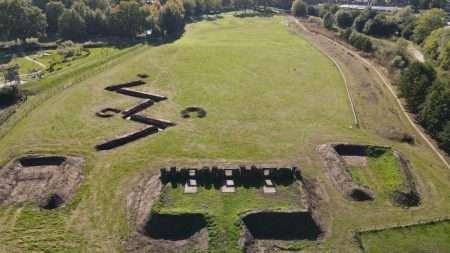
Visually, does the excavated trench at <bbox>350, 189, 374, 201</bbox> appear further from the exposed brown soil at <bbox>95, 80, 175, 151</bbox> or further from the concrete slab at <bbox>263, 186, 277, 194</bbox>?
the exposed brown soil at <bbox>95, 80, 175, 151</bbox>

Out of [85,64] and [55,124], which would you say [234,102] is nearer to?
[55,124]

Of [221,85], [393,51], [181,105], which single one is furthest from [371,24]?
[181,105]

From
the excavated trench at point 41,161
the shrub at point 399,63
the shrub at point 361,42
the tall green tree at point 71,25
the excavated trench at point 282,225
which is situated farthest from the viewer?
the tall green tree at point 71,25

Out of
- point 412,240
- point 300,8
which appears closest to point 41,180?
point 412,240

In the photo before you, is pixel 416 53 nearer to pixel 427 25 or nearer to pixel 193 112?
pixel 427 25

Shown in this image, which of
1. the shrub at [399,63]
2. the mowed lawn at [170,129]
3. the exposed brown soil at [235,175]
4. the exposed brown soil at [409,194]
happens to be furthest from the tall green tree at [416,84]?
the exposed brown soil at [235,175]

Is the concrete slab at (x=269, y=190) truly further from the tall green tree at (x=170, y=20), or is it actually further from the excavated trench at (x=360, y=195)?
the tall green tree at (x=170, y=20)

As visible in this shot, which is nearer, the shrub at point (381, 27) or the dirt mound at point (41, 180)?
the dirt mound at point (41, 180)
